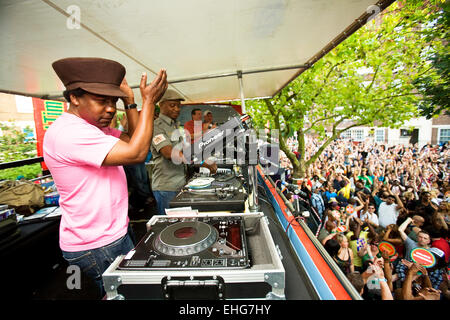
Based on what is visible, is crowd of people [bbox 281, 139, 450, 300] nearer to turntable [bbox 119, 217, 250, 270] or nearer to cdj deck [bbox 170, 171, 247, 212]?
cdj deck [bbox 170, 171, 247, 212]

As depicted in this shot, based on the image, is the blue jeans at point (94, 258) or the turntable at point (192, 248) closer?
the turntable at point (192, 248)

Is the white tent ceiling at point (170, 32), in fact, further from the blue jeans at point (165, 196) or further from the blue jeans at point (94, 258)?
the blue jeans at point (165, 196)

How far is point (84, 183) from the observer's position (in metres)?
1.09

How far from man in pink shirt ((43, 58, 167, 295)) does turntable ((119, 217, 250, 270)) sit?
290 mm

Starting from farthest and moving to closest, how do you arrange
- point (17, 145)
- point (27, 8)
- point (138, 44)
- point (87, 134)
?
point (17, 145), point (138, 44), point (27, 8), point (87, 134)

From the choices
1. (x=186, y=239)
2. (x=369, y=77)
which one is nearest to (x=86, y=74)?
(x=186, y=239)

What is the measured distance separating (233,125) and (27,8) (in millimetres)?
1347

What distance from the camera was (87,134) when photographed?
978mm

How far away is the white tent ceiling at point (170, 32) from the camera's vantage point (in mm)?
1228

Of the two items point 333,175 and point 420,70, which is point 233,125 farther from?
point 420,70

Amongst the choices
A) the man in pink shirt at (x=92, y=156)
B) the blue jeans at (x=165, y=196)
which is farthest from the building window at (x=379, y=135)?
the man in pink shirt at (x=92, y=156)

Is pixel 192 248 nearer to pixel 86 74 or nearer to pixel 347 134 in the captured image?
pixel 86 74

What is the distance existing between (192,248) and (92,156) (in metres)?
0.62
